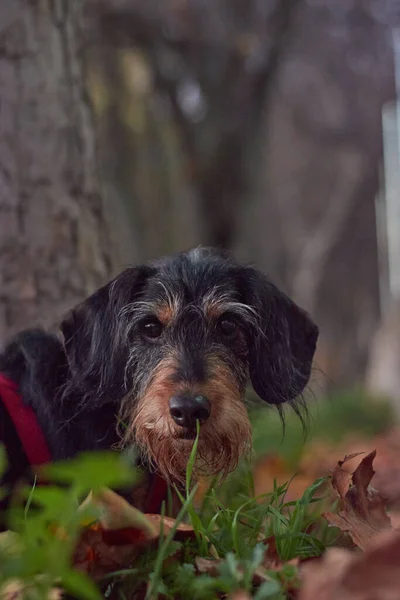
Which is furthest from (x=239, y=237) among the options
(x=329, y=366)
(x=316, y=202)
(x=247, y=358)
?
(x=316, y=202)

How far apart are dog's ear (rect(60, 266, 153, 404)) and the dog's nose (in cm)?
44

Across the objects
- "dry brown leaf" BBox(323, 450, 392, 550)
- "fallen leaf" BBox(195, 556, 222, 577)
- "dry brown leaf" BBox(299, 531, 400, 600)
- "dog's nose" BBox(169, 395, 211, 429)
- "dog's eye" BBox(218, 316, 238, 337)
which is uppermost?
"dry brown leaf" BBox(299, 531, 400, 600)

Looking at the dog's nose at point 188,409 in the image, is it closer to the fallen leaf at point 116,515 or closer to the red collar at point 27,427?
the red collar at point 27,427

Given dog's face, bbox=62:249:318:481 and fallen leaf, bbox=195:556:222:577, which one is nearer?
fallen leaf, bbox=195:556:222:577

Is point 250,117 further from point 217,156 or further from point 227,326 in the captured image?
point 227,326

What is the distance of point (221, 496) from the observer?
3.29 m

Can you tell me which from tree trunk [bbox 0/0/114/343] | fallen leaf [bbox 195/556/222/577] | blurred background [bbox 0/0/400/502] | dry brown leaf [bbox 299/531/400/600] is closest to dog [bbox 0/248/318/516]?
blurred background [bbox 0/0/400/502]

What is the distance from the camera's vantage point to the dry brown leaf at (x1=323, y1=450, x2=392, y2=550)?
2.24 meters

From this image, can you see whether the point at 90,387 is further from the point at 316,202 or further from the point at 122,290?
the point at 316,202

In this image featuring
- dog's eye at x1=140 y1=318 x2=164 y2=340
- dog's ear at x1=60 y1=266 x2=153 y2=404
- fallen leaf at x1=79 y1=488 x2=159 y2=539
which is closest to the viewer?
fallen leaf at x1=79 y1=488 x2=159 y2=539

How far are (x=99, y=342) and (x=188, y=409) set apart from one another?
60 cm

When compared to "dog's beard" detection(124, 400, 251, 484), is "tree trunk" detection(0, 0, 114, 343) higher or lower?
higher

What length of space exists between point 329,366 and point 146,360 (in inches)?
650

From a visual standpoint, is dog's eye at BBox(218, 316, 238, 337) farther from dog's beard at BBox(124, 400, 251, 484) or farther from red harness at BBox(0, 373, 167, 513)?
red harness at BBox(0, 373, 167, 513)
